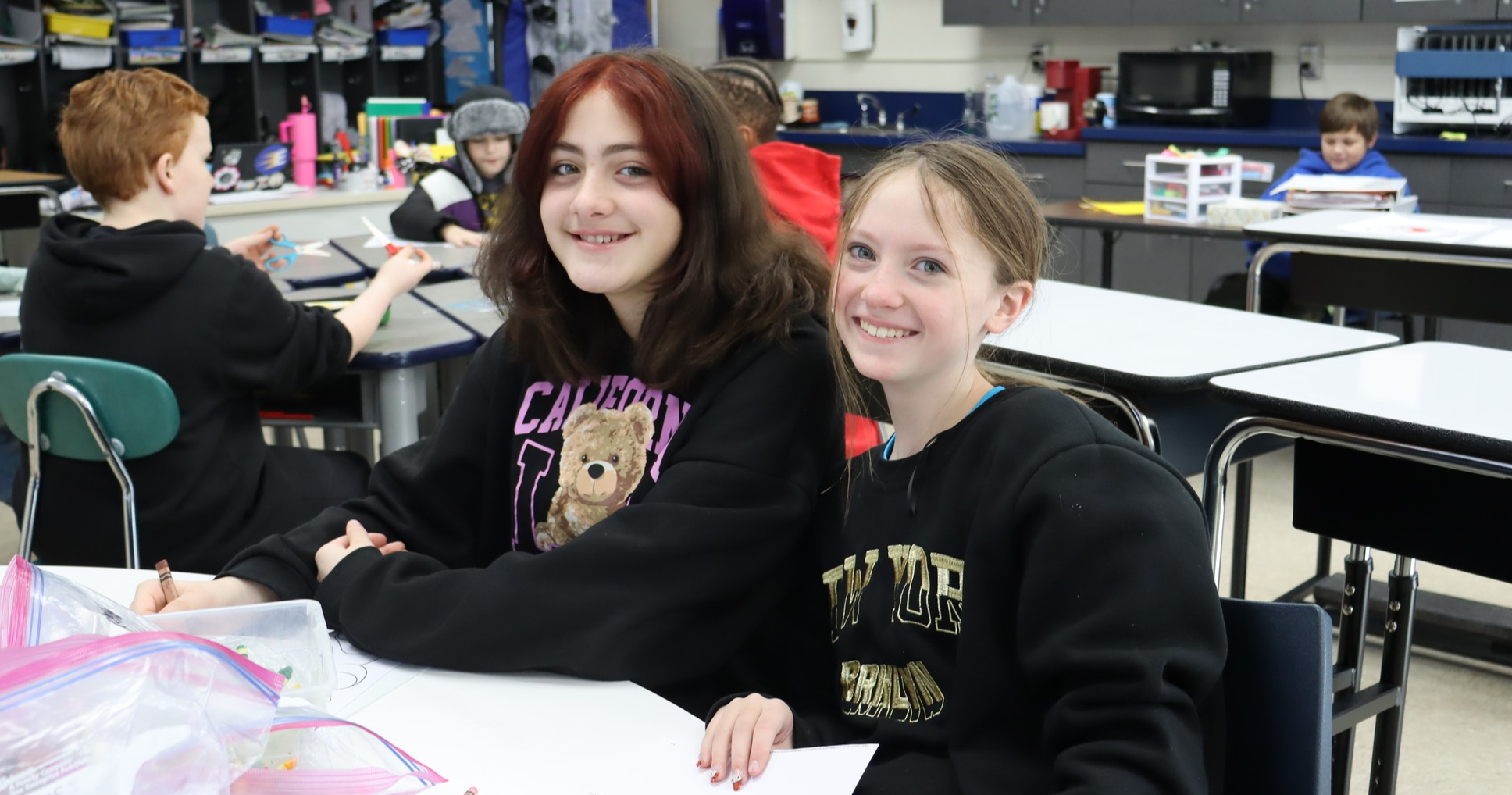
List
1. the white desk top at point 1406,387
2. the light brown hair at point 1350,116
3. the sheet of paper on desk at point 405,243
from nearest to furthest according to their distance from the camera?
1. the white desk top at point 1406,387
2. the sheet of paper on desk at point 405,243
3. the light brown hair at point 1350,116

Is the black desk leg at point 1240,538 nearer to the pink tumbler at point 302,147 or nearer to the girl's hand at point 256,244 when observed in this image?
the girl's hand at point 256,244

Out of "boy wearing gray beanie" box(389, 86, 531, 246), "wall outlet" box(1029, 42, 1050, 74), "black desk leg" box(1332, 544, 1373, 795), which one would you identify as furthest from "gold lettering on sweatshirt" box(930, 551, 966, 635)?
"wall outlet" box(1029, 42, 1050, 74)

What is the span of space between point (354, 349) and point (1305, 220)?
2310 mm

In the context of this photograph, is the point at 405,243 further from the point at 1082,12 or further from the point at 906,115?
the point at 906,115

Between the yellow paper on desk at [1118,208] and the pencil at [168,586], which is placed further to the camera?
the yellow paper on desk at [1118,208]

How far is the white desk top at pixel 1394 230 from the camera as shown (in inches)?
109

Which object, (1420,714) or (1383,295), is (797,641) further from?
(1383,295)

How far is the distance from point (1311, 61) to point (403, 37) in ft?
12.9

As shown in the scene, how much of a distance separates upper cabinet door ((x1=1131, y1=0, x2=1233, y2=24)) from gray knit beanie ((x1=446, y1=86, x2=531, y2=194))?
280 centimetres

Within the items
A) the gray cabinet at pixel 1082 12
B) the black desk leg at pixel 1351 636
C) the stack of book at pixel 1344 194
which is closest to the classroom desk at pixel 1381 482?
the black desk leg at pixel 1351 636

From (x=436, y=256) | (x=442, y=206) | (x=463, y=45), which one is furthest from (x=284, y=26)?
(x=436, y=256)

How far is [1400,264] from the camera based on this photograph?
294 centimetres

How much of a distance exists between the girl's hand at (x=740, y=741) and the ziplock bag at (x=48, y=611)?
371mm

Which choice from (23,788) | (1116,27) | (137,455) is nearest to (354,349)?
(137,455)
